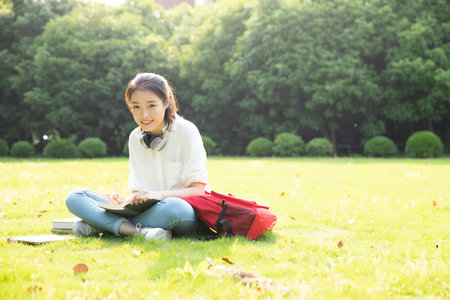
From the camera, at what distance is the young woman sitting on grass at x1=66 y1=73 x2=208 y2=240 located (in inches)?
141

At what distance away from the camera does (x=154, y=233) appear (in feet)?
11.3

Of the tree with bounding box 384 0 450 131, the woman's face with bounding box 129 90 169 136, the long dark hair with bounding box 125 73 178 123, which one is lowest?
the woman's face with bounding box 129 90 169 136

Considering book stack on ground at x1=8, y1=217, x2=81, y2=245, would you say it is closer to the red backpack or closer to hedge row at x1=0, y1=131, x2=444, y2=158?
the red backpack

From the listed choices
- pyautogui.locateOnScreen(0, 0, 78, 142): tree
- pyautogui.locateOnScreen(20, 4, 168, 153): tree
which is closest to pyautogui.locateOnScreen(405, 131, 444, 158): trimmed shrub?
pyautogui.locateOnScreen(20, 4, 168, 153): tree

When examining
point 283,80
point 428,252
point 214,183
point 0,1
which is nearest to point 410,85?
point 283,80

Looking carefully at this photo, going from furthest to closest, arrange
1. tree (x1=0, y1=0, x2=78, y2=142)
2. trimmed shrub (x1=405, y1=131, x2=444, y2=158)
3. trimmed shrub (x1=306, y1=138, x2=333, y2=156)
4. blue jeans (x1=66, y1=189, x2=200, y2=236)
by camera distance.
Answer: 1. tree (x1=0, y1=0, x2=78, y2=142)
2. trimmed shrub (x1=306, y1=138, x2=333, y2=156)
3. trimmed shrub (x1=405, y1=131, x2=444, y2=158)
4. blue jeans (x1=66, y1=189, x2=200, y2=236)

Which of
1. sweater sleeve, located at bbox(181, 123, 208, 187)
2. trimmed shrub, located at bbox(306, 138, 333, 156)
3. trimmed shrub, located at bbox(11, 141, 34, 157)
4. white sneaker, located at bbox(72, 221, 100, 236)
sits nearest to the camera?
sweater sleeve, located at bbox(181, 123, 208, 187)

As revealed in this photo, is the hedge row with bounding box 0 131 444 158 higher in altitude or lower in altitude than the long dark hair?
lower

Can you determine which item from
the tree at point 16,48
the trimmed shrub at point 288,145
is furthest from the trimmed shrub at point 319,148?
the tree at point 16,48

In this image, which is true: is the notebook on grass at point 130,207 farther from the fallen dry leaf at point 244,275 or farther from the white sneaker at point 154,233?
the fallen dry leaf at point 244,275

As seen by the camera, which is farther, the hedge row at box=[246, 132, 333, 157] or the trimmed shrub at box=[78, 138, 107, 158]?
the trimmed shrub at box=[78, 138, 107, 158]

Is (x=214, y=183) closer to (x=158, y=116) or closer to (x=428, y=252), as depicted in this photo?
(x=158, y=116)

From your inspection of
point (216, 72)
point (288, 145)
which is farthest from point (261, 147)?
point (216, 72)

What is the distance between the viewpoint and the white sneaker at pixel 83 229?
3.82 meters
